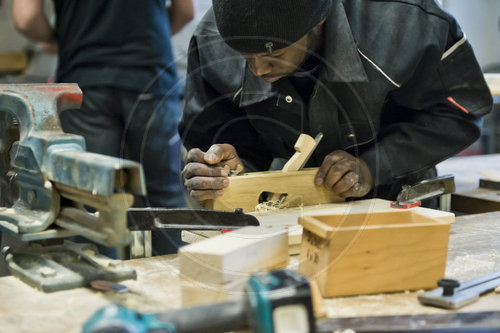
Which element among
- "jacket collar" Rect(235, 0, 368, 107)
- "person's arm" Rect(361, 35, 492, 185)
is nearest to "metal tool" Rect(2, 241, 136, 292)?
"jacket collar" Rect(235, 0, 368, 107)

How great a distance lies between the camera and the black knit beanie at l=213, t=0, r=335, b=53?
1.58 metres

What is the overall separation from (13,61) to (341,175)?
7.88ft

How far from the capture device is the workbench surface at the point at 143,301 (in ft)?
3.70

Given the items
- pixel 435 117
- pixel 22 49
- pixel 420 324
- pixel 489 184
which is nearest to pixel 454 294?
pixel 420 324

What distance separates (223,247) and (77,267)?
15.4 inches

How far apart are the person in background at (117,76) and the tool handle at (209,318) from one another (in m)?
1.60

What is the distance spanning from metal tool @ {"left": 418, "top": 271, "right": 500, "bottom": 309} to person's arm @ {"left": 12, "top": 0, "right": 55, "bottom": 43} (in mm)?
2132

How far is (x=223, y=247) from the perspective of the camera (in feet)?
3.92

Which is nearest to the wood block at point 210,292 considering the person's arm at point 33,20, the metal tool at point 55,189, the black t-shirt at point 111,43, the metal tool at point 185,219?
the metal tool at point 55,189

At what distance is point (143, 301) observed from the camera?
3.99ft

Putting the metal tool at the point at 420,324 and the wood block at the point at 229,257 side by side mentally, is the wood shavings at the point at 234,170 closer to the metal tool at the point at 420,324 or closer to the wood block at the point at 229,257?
the wood block at the point at 229,257

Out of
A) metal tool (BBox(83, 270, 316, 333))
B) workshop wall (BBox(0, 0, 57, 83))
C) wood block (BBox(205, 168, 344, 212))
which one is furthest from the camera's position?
workshop wall (BBox(0, 0, 57, 83))

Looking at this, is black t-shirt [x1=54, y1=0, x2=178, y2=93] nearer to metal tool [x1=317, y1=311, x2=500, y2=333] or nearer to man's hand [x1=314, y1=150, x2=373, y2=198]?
man's hand [x1=314, y1=150, x2=373, y2=198]

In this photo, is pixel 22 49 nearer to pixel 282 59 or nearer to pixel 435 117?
pixel 282 59
